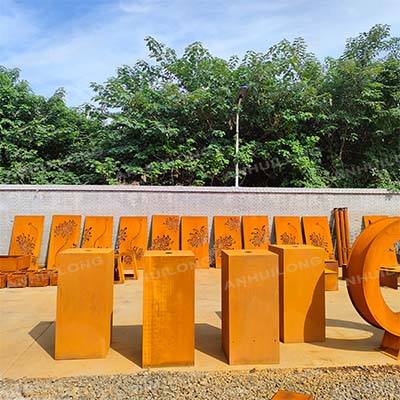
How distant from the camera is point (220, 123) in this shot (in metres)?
10.1

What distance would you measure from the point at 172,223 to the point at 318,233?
3639 mm

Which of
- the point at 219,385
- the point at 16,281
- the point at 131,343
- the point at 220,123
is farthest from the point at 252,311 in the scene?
the point at 220,123

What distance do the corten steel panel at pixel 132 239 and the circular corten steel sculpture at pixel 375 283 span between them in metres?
5.31

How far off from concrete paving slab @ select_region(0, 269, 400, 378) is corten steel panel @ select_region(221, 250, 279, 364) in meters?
0.12

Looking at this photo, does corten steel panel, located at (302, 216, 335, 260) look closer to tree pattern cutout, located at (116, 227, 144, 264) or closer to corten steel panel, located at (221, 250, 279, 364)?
tree pattern cutout, located at (116, 227, 144, 264)

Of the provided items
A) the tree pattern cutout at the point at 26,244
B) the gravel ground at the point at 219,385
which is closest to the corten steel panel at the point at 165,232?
the tree pattern cutout at the point at 26,244

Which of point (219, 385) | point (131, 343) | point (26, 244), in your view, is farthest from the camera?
point (26, 244)

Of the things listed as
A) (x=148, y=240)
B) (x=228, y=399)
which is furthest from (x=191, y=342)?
(x=148, y=240)

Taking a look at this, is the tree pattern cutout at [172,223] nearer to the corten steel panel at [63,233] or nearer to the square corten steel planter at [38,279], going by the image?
the corten steel panel at [63,233]

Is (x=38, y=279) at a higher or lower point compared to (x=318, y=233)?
lower

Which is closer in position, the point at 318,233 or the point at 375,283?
the point at 375,283

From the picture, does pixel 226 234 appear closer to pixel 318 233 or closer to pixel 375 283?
pixel 318 233

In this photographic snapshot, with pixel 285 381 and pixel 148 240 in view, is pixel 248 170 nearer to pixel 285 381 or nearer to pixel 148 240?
pixel 148 240

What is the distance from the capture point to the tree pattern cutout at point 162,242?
7777 millimetres
